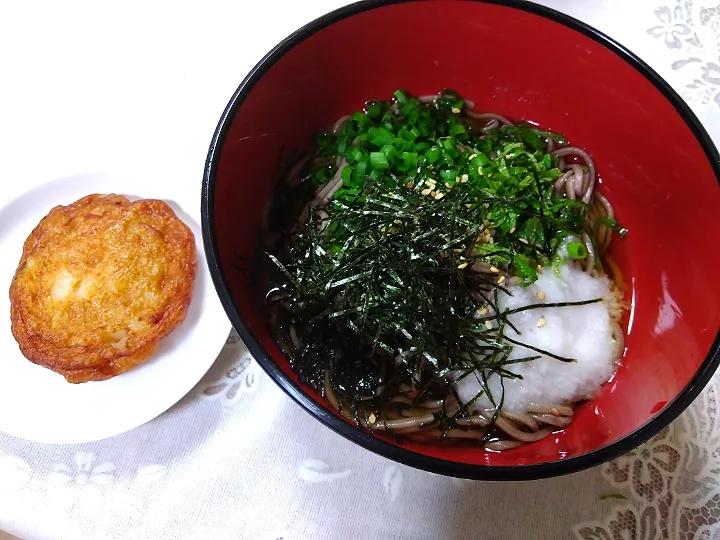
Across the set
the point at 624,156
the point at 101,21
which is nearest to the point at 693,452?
the point at 624,156

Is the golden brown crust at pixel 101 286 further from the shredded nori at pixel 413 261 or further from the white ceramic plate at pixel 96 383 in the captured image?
the shredded nori at pixel 413 261

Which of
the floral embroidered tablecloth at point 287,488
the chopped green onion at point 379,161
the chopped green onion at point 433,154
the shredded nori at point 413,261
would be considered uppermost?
the chopped green onion at point 433,154

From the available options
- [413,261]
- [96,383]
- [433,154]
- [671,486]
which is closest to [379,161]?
[433,154]

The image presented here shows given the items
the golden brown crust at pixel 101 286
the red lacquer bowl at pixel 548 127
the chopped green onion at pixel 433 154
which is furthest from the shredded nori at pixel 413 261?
the golden brown crust at pixel 101 286

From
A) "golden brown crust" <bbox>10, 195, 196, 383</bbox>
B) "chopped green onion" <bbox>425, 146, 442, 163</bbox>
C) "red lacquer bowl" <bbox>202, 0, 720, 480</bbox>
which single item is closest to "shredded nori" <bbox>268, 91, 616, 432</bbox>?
"chopped green onion" <bbox>425, 146, 442, 163</bbox>

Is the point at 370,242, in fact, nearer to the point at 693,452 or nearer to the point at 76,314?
the point at 76,314

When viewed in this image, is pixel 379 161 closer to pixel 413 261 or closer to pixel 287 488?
pixel 413 261
